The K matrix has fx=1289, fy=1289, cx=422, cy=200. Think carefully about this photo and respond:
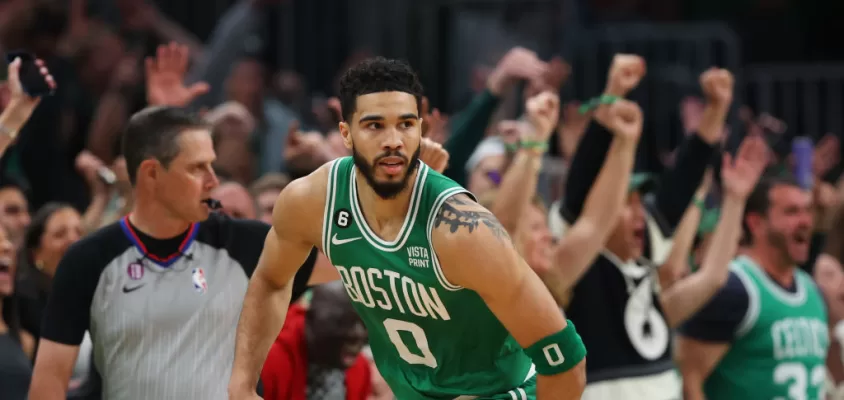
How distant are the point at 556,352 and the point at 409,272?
502 millimetres

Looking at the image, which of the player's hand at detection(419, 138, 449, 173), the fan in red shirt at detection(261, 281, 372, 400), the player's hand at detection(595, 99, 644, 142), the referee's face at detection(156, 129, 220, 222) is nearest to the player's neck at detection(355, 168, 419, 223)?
the player's hand at detection(419, 138, 449, 173)

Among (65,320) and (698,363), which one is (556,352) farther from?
(698,363)

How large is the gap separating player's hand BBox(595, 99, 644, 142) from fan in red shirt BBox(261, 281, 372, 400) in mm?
1483

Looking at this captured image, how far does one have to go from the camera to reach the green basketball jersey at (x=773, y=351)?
6488mm

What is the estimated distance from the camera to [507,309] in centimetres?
367

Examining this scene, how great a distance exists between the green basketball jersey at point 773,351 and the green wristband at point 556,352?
3.09m

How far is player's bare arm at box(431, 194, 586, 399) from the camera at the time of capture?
3.64 metres

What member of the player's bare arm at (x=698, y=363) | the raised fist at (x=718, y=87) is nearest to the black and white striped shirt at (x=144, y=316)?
the player's bare arm at (x=698, y=363)

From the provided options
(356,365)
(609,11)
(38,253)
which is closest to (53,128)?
(38,253)

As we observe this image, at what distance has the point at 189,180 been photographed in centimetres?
456

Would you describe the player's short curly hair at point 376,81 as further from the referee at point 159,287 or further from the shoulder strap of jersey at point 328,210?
the referee at point 159,287

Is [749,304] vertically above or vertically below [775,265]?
below

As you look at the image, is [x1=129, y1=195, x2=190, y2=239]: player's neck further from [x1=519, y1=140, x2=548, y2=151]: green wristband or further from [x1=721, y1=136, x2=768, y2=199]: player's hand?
[x1=721, y1=136, x2=768, y2=199]: player's hand

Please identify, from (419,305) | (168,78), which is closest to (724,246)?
(168,78)
